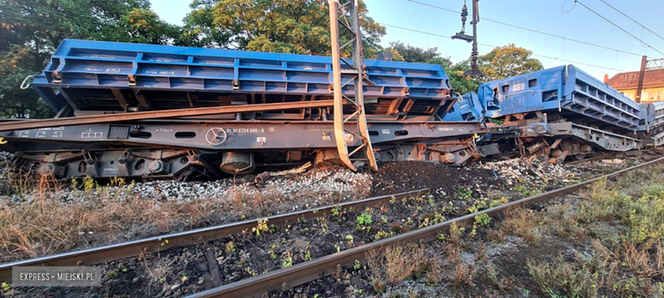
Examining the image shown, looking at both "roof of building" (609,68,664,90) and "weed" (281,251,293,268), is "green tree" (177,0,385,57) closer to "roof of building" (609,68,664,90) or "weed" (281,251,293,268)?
"weed" (281,251,293,268)

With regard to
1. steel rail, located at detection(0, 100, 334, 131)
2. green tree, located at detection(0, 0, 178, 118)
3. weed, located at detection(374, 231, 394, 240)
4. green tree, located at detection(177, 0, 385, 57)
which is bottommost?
weed, located at detection(374, 231, 394, 240)

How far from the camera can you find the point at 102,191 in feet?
14.5

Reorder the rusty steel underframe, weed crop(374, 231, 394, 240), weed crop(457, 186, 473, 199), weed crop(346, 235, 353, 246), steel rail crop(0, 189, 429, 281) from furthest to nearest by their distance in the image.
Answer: weed crop(457, 186, 473, 199), the rusty steel underframe, weed crop(374, 231, 394, 240), weed crop(346, 235, 353, 246), steel rail crop(0, 189, 429, 281)

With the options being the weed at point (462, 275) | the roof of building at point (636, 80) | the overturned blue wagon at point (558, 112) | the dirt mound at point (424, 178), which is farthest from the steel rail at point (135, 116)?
the roof of building at point (636, 80)

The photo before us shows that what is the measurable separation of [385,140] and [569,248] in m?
3.79

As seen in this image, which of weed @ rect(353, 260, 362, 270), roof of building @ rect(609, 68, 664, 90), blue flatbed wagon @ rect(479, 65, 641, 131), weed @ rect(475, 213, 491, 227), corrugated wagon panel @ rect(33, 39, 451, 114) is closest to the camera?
weed @ rect(353, 260, 362, 270)

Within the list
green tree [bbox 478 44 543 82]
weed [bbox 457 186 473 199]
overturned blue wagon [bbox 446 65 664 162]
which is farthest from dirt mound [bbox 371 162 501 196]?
green tree [bbox 478 44 543 82]

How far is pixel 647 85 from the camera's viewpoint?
41.1 meters

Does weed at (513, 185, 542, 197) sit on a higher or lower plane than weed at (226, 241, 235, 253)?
higher

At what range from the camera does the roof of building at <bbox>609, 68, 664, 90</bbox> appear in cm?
4034

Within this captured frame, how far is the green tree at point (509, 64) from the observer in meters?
25.8

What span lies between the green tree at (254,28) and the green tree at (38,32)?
7.96ft

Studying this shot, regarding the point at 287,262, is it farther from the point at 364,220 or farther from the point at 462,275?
the point at 462,275

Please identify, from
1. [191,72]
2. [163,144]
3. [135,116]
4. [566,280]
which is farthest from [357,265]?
[191,72]
